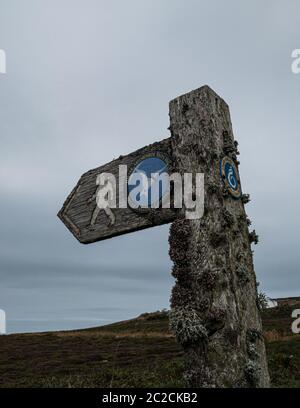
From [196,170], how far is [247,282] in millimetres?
1174

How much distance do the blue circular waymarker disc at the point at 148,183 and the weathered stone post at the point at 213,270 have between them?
0.20 m

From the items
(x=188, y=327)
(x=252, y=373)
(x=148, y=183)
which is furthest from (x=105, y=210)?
(x=252, y=373)

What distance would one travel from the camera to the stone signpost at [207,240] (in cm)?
330

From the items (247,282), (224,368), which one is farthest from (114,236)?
(224,368)

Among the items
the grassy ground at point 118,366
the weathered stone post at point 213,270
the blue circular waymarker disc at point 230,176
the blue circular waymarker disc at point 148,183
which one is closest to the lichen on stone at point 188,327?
the weathered stone post at point 213,270

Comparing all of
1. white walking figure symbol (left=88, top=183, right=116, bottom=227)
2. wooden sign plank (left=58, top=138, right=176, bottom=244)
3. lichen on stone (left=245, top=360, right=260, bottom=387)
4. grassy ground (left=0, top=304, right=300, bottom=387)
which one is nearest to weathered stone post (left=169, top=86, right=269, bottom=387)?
lichen on stone (left=245, top=360, right=260, bottom=387)

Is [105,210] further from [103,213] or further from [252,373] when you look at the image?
[252,373]

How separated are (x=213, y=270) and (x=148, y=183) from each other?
43.2 inches

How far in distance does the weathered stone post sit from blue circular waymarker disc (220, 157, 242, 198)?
0.03m

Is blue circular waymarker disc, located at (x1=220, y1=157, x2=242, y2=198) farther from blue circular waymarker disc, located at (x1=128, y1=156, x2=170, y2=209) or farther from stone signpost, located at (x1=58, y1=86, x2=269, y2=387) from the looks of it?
blue circular waymarker disc, located at (x1=128, y1=156, x2=170, y2=209)

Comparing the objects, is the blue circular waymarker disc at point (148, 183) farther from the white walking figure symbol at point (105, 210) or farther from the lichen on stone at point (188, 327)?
the lichen on stone at point (188, 327)
